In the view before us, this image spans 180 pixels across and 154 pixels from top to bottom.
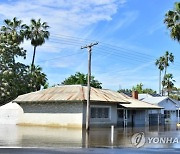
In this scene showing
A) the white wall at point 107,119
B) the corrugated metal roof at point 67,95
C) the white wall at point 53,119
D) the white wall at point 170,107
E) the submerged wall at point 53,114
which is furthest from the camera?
the white wall at point 170,107

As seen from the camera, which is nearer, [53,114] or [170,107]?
[53,114]

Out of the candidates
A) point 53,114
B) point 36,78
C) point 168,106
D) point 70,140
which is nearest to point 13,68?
point 36,78

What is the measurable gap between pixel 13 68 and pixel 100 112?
22.6 meters

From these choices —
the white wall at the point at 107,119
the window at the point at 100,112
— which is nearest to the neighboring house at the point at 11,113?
the window at the point at 100,112

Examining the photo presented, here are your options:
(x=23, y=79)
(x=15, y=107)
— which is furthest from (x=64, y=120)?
(x=23, y=79)

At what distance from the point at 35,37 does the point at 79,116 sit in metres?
28.5

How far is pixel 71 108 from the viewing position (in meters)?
40.1

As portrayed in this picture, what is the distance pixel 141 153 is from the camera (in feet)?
53.7

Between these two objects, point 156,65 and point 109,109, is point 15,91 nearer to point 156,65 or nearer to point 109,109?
point 109,109

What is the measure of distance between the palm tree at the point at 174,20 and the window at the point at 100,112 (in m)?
11.2

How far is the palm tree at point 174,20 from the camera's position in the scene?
1661 inches

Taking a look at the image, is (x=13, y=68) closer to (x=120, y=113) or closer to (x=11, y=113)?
(x=11, y=113)

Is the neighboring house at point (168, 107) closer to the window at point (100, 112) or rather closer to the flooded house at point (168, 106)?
the flooded house at point (168, 106)

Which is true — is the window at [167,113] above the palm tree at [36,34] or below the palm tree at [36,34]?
below
